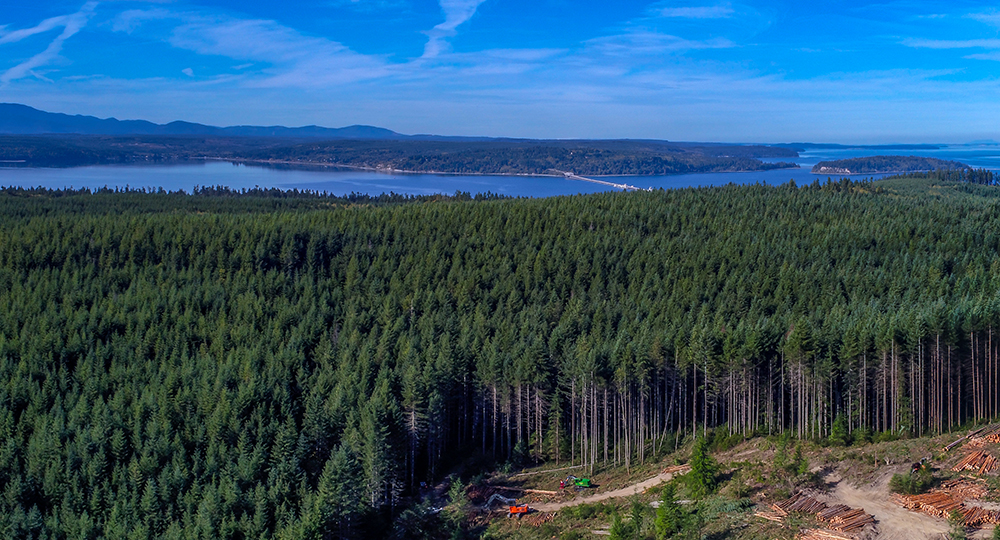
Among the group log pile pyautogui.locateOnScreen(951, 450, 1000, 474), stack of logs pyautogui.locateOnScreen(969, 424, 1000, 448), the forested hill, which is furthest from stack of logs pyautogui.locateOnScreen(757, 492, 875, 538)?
the forested hill

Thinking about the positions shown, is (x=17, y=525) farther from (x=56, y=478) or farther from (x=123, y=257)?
(x=123, y=257)

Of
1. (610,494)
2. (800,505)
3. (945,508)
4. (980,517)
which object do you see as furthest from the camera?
(610,494)

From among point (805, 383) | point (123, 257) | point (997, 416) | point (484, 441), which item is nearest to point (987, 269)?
point (997, 416)

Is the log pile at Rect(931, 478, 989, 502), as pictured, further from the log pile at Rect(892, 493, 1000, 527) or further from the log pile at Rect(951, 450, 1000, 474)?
the log pile at Rect(951, 450, 1000, 474)

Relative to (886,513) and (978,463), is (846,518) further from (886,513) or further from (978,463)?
(978,463)

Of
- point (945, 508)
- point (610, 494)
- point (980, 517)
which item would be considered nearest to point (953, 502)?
point (945, 508)

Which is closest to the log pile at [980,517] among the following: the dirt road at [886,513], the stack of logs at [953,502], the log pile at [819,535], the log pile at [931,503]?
the stack of logs at [953,502]
